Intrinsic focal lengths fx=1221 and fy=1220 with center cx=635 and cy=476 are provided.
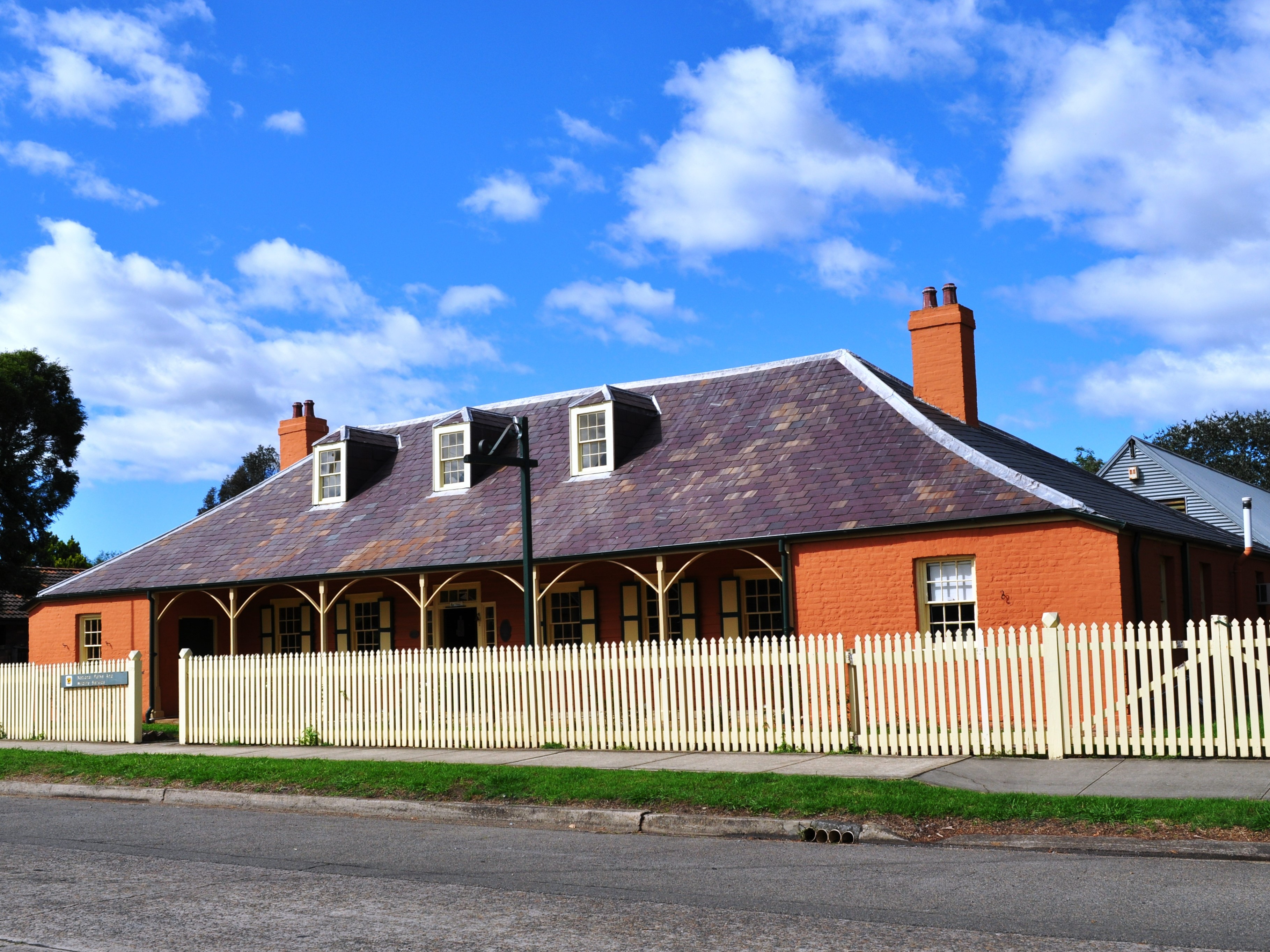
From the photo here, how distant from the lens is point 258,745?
18.2m

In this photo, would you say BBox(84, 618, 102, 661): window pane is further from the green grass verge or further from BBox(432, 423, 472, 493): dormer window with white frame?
the green grass verge

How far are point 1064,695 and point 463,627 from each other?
13.4 m

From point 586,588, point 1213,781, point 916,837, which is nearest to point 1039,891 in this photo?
point 916,837

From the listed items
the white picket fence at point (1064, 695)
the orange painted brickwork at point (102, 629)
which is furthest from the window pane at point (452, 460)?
the white picket fence at point (1064, 695)

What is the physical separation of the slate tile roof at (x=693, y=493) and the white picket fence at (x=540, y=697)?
369 centimetres

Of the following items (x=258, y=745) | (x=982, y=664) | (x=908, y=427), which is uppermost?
(x=908, y=427)

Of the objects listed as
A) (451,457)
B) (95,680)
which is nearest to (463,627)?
(451,457)

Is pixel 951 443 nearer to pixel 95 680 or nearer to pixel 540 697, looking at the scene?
pixel 540 697

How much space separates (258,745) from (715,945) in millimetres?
Answer: 13544

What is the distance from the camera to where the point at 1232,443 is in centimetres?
7494

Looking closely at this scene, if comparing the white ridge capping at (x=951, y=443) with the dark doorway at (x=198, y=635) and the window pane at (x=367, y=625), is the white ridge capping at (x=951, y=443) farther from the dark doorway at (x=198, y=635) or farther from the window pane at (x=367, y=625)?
the dark doorway at (x=198, y=635)

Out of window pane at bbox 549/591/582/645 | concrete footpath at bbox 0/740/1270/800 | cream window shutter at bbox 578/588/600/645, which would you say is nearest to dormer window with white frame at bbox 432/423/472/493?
window pane at bbox 549/591/582/645

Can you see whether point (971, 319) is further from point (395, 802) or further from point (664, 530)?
point (395, 802)

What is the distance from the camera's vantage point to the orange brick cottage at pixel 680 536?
697 inches
